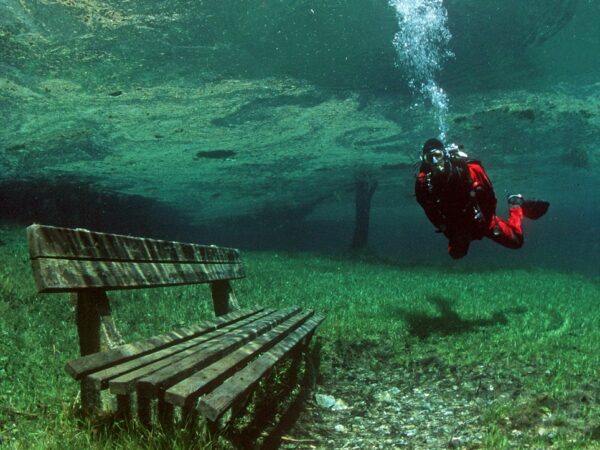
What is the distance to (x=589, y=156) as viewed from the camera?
92.0 feet

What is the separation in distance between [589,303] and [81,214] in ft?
102

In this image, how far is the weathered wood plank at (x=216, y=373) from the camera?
217 centimetres

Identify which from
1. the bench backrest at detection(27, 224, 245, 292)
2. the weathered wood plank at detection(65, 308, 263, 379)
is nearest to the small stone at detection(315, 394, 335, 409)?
the weathered wood plank at detection(65, 308, 263, 379)

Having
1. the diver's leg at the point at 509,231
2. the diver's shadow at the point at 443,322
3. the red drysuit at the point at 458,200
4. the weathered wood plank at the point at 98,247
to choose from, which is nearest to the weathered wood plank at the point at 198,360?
the weathered wood plank at the point at 98,247

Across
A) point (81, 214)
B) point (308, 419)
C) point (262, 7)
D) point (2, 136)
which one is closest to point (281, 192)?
point (81, 214)

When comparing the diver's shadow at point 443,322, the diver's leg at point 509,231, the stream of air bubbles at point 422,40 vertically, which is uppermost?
the stream of air bubbles at point 422,40

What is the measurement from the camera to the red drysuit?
564 centimetres

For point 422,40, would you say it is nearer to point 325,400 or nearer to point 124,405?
point 325,400

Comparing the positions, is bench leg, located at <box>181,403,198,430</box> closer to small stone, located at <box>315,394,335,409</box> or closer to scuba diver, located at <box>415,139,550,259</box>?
small stone, located at <box>315,394,335,409</box>

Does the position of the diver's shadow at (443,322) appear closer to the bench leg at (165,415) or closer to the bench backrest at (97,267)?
the bench backrest at (97,267)

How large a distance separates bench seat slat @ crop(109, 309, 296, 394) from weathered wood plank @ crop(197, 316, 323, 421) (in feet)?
0.85

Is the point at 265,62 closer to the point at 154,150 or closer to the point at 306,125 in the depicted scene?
the point at 306,125

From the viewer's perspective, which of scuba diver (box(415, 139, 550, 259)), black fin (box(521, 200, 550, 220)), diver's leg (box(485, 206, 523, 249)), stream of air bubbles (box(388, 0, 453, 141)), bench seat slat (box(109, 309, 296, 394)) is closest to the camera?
bench seat slat (box(109, 309, 296, 394))

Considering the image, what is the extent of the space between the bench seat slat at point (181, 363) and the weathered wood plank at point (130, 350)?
0.25m
